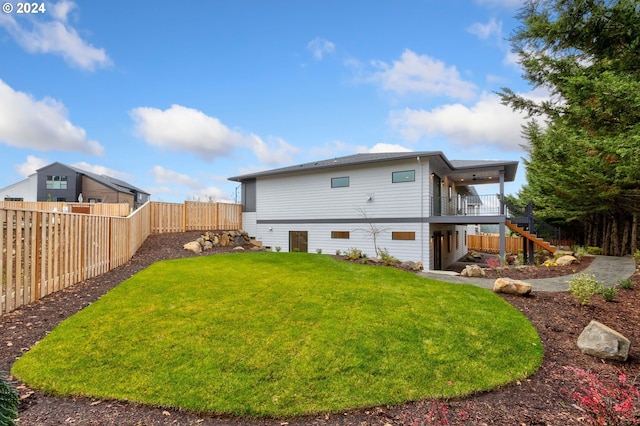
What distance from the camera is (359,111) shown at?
15016 mm

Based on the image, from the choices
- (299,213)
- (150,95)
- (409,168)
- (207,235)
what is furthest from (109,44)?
(409,168)

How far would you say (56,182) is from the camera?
3828cm

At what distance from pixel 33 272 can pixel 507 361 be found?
8220 mm

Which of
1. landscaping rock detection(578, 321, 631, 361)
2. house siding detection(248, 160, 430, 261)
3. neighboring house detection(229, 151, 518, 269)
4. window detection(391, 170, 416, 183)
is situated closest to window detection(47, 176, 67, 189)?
neighboring house detection(229, 151, 518, 269)

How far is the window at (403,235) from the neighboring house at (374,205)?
0.15ft

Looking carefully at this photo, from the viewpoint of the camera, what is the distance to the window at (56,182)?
38.1 metres

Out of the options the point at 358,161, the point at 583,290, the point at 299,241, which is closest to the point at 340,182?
the point at 358,161

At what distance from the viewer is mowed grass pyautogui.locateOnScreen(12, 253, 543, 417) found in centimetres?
343

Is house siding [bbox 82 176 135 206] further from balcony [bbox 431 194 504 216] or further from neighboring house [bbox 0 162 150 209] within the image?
balcony [bbox 431 194 504 216]

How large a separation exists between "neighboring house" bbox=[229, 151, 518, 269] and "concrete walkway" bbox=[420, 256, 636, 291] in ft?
11.8

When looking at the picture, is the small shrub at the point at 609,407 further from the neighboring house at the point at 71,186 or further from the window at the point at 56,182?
the window at the point at 56,182

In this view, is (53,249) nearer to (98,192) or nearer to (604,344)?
(604,344)

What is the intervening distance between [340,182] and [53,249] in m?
12.3

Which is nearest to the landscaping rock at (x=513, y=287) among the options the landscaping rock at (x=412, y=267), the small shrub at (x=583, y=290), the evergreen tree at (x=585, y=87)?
the small shrub at (x=583, y=290)
